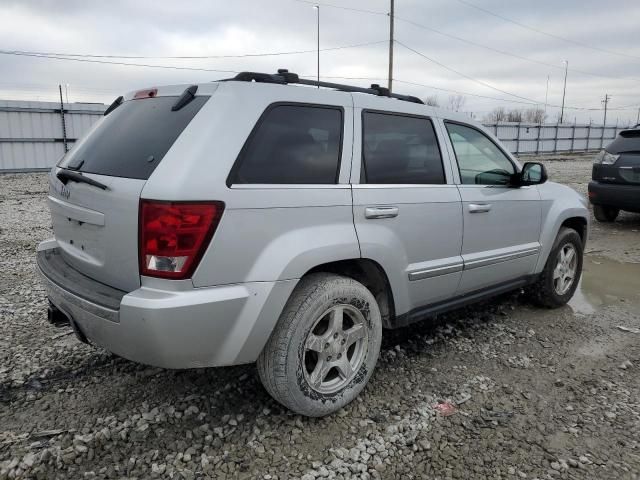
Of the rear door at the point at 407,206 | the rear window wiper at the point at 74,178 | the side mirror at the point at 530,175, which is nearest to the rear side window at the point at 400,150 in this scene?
the rear door at the point at 407,206

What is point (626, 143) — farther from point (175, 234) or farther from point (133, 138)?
point (175, 234)

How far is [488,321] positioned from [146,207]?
3.20 metres

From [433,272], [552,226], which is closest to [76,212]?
[433,272]

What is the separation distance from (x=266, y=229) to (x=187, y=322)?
1.85ft

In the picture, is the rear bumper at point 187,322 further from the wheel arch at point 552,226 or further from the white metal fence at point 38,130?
the white metal fence at point 38,130

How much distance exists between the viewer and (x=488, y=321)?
4277mm

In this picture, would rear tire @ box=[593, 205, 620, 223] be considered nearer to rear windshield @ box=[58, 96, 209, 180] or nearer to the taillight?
rear windshield @ box=[58, 96, 209, 180]

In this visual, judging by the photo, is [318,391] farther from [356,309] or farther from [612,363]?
[612,363]

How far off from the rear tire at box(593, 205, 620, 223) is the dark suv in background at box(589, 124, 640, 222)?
0.28 metres

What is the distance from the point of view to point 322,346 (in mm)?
2693

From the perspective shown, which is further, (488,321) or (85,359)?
(488,321)

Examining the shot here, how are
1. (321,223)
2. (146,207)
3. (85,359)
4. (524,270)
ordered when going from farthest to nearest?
(524,270)
(85,359)
(321,223)
(146,207)

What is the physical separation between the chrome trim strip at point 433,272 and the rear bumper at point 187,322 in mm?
1003

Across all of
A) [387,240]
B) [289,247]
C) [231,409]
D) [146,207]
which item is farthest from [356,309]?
[146,207]
